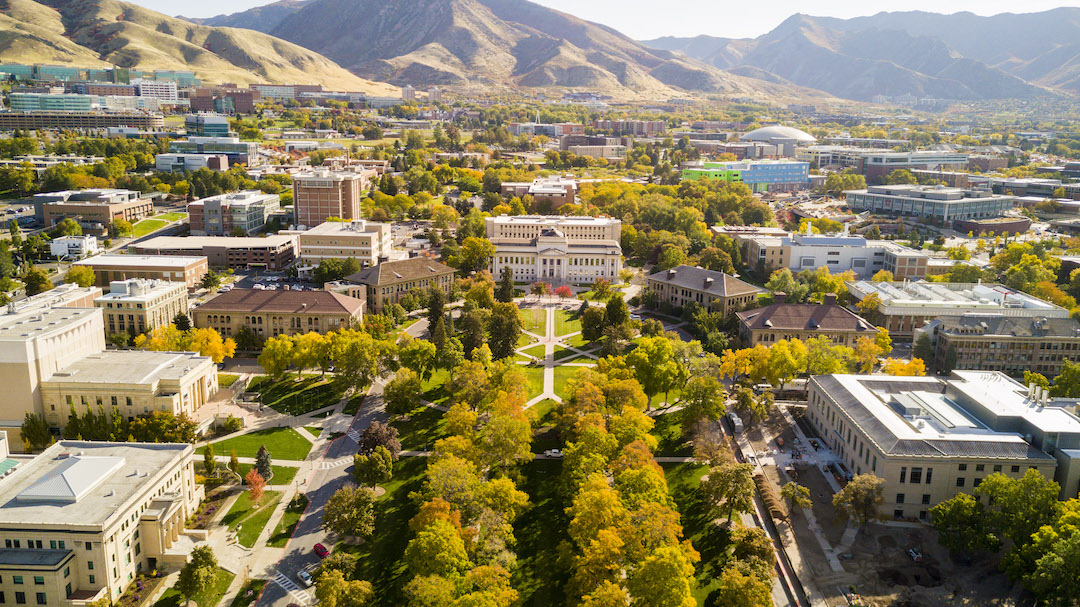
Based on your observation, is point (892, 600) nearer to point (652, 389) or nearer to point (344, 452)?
point (652, 389)

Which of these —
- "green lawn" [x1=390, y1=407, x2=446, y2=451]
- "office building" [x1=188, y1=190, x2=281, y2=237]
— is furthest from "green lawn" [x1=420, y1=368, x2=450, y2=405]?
"office building" [x1=188, y1=190, x2=281, y2=237]

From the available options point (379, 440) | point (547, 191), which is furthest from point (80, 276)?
point (547, 191)

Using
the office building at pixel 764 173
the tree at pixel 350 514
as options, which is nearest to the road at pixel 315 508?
the tree at pixel 350 514

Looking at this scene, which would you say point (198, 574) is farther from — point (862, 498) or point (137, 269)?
point (137, 269)

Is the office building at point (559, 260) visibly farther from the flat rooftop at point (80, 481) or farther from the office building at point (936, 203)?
the office building at point (936, 203)

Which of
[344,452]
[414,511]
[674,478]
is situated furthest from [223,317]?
[674,478]

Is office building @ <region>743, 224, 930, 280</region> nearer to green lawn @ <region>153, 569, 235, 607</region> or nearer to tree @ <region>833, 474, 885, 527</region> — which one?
tree @ <region>833, 474, 885, 527</region>
